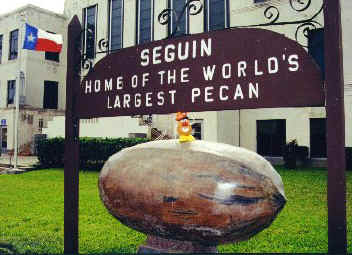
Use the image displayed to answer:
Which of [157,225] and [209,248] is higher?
[157,225]

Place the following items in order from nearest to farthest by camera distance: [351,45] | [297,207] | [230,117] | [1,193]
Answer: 1. [297,207]
2. [1,193]
3. [351,45]
4. [230,117]

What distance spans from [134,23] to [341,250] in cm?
2056

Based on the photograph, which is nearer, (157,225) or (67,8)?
(157,225)

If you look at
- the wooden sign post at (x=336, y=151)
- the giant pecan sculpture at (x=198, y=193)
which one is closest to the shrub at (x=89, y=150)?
the giant pecan sculpture at (x=198, y=193)

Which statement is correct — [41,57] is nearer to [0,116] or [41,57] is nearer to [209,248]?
[0,116]

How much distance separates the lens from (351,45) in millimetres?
15695

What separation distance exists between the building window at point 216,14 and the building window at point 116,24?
6.33 m

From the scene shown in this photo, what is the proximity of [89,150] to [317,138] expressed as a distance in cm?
1102

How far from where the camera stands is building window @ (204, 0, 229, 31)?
703 inches

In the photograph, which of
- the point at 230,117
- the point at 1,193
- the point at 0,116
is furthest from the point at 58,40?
the point at 0,116

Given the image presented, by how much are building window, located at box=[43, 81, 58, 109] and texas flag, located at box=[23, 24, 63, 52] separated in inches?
489

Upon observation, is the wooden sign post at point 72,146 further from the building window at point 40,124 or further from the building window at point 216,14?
the building window at point 40,124

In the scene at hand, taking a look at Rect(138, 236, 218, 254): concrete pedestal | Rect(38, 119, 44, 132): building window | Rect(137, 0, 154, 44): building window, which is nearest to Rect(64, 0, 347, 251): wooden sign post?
A: Rect(138, 236, 218, 254): concrete pedestal

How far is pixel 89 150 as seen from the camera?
630 inches
